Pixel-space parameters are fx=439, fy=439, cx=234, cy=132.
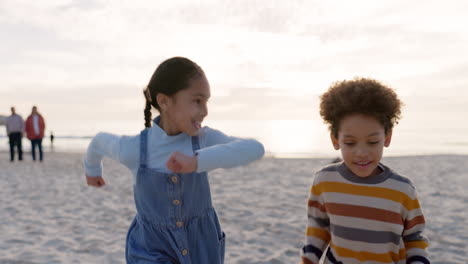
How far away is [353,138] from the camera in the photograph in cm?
227

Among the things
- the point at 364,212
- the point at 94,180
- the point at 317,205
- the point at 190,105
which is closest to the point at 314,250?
the point at 317,205

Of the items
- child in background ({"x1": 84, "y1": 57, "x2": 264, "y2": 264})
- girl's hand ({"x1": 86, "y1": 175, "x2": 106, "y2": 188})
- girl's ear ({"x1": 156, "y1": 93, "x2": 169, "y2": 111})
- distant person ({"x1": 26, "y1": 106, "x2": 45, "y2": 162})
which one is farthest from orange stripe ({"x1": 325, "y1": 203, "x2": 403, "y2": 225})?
distant person ({"x1": 26, "y1": 106, "x2": 45, "y2": 162})

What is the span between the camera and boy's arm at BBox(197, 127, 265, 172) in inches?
83.2

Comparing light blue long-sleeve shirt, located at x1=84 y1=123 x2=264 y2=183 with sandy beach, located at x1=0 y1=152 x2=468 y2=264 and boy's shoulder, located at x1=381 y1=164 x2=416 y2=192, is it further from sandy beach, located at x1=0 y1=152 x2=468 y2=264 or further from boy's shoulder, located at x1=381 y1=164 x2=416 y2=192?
sandy beach, located at x1=0 y1=152 x2=468 y2=264

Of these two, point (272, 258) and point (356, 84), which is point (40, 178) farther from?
point (356, 84)

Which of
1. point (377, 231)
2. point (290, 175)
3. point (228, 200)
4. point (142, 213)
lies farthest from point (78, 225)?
point (290, 175)

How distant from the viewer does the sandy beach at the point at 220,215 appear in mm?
5359

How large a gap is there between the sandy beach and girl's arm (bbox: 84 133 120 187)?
2667 millimetres

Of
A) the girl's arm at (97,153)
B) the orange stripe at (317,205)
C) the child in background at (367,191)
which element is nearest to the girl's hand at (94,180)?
the girl's arm at (97,153)

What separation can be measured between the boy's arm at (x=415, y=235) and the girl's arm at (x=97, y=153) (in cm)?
169

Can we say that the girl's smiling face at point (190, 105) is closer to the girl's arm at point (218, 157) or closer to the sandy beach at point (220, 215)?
the girl's arm at point (218, 157)

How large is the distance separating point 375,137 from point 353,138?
108 millimetres

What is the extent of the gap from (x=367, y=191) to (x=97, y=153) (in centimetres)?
163

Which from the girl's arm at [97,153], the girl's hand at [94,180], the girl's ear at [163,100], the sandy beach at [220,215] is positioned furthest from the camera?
the sandy beach at [220,215]
